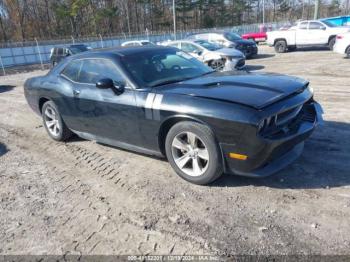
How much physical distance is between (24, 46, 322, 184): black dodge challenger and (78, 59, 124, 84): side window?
14 millimetres

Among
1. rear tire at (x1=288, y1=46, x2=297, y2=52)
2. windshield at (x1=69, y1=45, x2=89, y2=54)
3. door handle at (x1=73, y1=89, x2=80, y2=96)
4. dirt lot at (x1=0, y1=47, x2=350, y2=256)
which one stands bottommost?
rear tire at (x1=288, y1=46, x2=297, y2=52)

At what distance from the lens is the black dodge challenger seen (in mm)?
3307

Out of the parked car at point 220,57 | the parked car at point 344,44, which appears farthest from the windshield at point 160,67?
the parked car at point 344,44

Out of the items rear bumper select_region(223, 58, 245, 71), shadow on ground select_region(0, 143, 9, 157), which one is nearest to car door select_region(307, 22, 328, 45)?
rear bumper select_region(223, 58, 245, 71)

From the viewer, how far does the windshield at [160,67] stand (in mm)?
4281

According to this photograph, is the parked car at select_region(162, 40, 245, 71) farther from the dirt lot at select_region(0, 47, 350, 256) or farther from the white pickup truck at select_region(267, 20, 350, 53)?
the dirt lot at select_region(0, 47, 350, 256)

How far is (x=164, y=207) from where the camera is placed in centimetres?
347

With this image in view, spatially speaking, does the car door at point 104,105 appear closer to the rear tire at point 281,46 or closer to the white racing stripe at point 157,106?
the white racing stripe at point 157,106

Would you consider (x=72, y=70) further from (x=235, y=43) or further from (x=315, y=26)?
(x=315, y=26)

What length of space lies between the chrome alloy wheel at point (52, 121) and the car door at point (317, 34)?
55.8ft

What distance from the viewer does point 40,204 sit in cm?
377

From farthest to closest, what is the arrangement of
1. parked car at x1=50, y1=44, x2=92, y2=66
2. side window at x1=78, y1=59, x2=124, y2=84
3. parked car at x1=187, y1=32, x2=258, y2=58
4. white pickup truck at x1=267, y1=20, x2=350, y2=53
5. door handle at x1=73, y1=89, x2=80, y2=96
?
parked car at x1=50, y1=44, x2=92, y2=66
parked car at x1=187, y1=32, x2=258, y2=58
white pickup truck at x1=267, y1=20, x2=350, y2=53
door handle at x1=73, y1=89, x2=80, y2=96
side window at x1=78, y1=59, x2=124, y2=84

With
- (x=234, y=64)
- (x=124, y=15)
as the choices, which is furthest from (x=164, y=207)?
(x=124, y=15)

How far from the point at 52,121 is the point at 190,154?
3252 millimetres
